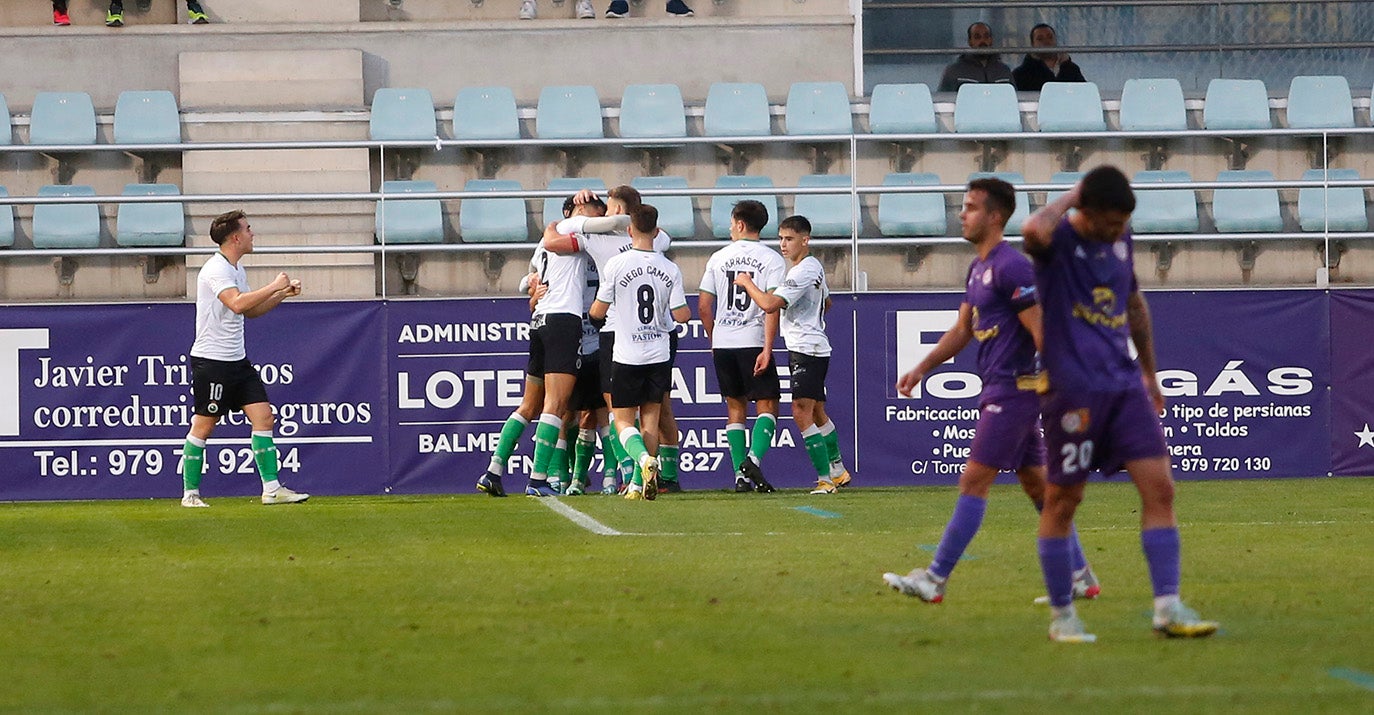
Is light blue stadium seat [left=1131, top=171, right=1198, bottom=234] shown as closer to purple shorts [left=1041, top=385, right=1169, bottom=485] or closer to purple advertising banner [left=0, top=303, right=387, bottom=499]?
purple advertising banner [left=0, top=303, right=387, bottom=499]

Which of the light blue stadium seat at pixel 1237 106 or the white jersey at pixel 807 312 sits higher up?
the light blue stadium seat at pixel 1237 106

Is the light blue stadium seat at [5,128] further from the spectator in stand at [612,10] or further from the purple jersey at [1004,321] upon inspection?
the purple jersey at [1004,321]

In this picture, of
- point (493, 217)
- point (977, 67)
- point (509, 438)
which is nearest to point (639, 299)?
point (509, 438)

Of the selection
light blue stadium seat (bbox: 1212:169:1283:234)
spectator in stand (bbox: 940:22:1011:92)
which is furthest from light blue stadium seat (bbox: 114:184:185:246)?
light blue stadium seat (bbox: 1212:169:1283:234)

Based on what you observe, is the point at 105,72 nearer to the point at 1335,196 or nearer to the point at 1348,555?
the point at 1335,196

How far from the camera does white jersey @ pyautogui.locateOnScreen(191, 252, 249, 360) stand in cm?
1293

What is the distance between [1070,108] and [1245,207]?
6.93 ft

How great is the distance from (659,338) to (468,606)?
6.02 metres

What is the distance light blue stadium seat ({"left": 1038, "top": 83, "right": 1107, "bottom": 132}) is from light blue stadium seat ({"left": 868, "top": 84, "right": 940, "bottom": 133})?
1.16 m

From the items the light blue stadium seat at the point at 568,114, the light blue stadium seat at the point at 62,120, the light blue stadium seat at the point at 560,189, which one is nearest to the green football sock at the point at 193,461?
the light blue stadium seat at the point at 560,189

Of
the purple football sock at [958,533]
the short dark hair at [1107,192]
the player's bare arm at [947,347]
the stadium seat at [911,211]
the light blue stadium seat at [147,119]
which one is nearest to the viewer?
the short dark hair at [1107,192]

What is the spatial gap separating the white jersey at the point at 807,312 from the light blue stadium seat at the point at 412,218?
219 inches

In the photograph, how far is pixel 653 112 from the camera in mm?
18828

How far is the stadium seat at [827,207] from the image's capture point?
18.0 m
